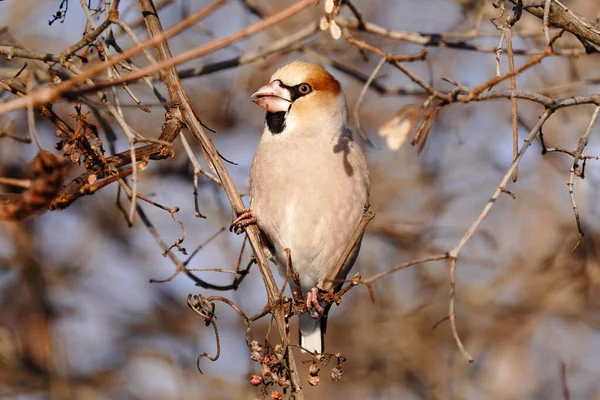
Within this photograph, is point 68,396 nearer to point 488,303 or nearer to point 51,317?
point 51,317

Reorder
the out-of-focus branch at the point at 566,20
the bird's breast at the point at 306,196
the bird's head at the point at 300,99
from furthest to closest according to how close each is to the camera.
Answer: the bird's head at the point at 300,99 < the bird's breast at the point at 306,196 < the out-of-focus branch at the point at 566,20

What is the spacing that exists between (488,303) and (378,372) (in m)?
1.30

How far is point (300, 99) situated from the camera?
4.29 metres

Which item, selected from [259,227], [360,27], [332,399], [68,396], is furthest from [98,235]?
[360,27]

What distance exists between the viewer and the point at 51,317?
6262mm

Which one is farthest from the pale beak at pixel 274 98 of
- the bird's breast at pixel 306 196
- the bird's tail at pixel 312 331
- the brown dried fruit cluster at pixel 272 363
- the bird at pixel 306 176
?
the brown dried fruit cluster at pixel 272 363

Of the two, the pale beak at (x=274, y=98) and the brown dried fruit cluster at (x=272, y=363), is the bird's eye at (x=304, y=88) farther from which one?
the brown dried fruit cluster at (x=272, y=363)

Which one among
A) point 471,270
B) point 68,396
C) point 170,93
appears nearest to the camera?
point 170,93

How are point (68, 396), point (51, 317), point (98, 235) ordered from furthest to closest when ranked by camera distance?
point (98, 235) → point (51, 317) → point (68, 396)

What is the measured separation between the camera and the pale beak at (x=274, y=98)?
4.15 meters

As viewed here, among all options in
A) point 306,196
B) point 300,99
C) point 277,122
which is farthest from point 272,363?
point 300,99

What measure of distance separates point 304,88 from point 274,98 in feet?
0.70

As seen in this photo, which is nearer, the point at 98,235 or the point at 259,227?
the point at 259,227

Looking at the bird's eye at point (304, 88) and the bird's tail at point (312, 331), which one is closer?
the bird's eye at point (304, 88)
